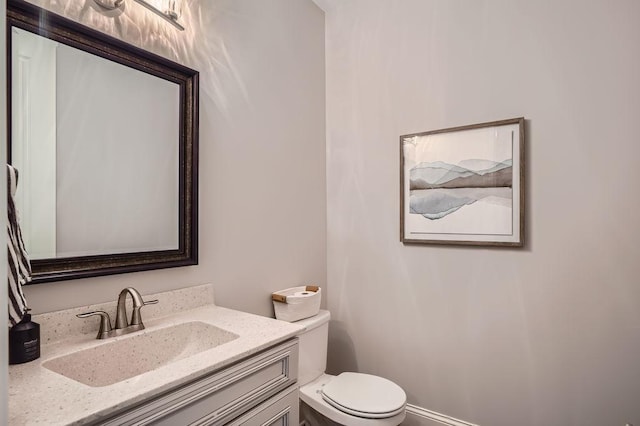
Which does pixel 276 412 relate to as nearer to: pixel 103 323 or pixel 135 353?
pixel 135 353

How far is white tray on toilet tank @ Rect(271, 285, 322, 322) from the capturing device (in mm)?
1830

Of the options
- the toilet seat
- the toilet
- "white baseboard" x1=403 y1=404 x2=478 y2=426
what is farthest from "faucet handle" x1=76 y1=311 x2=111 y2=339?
"white baseboard" x1=403 y1=404 x2=478 y2=426

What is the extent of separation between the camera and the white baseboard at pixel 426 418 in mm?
1931

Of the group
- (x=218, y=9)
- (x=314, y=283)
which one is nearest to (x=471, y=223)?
(x=314, y=283)

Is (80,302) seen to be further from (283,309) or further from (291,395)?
(283,309)

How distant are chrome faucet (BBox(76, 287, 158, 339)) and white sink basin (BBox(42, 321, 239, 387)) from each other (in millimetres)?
40

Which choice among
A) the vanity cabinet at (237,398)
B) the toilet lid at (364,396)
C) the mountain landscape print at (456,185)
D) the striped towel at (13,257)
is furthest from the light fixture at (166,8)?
the toilet lid at (364,396)

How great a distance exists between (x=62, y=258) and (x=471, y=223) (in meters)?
1.79

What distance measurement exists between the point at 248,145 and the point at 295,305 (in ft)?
2.82

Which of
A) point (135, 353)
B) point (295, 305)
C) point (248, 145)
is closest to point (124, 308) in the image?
point (135, 353)

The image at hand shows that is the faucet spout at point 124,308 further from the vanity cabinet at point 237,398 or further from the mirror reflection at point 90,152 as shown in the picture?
the vanity cabinet at point 237,398

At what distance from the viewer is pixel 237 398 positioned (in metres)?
1.05

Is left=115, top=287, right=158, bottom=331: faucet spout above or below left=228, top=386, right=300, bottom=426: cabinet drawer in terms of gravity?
above

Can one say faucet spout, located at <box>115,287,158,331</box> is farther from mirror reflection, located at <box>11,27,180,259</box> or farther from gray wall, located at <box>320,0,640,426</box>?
gray wall, located at <box>320,0,640,426</box>
